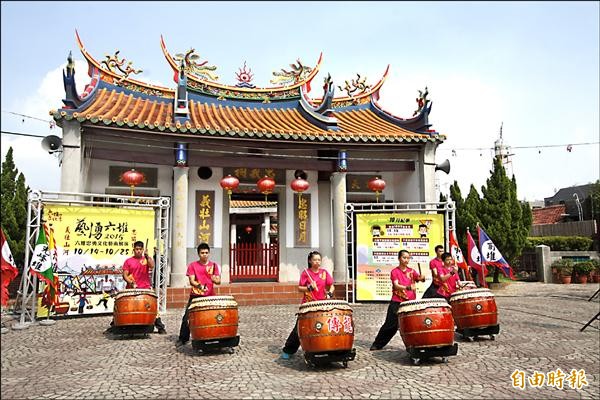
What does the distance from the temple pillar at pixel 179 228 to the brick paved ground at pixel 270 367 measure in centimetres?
249

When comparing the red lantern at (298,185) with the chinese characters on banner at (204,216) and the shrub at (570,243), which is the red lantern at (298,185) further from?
the shrub at (570,243)

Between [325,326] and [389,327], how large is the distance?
4.58 ft

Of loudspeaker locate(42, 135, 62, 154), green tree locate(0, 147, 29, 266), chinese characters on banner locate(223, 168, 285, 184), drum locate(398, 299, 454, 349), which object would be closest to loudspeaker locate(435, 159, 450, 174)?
chinese characters on banner locate(223, 168, 285, 184)

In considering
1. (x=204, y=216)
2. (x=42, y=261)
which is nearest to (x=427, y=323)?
(x=42, y=261)

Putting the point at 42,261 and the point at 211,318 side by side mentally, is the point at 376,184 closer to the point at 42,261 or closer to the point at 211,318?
the point at 211,318

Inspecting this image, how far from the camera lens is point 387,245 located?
10.3 m

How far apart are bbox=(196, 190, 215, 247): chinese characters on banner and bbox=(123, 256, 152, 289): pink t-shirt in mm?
4502

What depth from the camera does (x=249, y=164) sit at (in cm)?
1150

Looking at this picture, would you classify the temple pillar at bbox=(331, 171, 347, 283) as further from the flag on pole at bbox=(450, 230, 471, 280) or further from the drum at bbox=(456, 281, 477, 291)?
the drum at bbox=(456, 281, 477, 291)

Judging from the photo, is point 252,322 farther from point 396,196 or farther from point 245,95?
point 245,95

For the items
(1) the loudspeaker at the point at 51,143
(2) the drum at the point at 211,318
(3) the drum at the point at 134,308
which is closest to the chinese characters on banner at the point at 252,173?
(1) the loudspeaker at the point at 51,143

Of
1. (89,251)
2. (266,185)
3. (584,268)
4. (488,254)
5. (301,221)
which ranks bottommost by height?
(584,268)

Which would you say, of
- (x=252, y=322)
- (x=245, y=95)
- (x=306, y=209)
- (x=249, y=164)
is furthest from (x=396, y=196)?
(x=252, y=322)

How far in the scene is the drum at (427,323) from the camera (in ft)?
16.7
